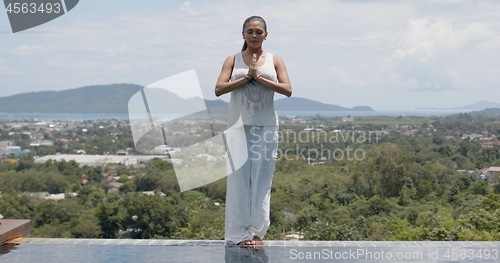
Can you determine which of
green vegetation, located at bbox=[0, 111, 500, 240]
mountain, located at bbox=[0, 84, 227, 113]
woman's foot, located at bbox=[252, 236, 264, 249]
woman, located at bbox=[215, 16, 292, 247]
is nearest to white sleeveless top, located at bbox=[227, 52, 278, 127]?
woman, located at bbox=[215, 16, 292, 247]

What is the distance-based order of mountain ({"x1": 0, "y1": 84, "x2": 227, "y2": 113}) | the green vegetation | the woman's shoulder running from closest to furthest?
the woman's shoulder, the green vegetation, mountain ({"x1": 0, "y1": 84, "x2": 227, "y2": 113})

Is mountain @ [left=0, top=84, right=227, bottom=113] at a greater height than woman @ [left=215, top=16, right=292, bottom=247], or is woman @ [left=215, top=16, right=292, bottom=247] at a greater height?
mountain @ [left=0, top=84, right=227, bottom=113]

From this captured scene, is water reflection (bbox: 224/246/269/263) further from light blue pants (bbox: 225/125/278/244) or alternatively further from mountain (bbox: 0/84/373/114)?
mountain (bbox: 0/84/373/114)

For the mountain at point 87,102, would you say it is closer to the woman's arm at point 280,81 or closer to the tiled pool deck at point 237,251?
the tiled pool deck at point 237,251

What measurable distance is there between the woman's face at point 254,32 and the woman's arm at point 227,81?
0.58 feet

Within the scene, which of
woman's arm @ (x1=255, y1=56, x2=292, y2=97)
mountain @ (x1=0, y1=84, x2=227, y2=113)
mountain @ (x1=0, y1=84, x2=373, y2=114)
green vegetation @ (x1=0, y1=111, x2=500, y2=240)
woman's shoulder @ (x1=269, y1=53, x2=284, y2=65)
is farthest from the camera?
mountain @ (x1=0, y1=84, x2=227, y2=113)

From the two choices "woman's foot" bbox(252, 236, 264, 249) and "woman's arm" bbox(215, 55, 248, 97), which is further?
"woman's foot" bbox(252, 236, 264, 249)

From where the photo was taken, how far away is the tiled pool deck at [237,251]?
10.8ft

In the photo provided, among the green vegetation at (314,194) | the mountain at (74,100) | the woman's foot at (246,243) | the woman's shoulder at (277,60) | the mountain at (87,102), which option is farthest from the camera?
the mountain at (74,100)

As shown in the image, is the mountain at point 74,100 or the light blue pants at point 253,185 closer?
the light blue pants at point 253,185

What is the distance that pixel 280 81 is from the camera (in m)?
3.24

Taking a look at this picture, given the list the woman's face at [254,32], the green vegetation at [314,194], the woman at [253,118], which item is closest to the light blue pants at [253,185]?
the woman at [253,118]

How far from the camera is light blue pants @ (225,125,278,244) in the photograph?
10.8ft

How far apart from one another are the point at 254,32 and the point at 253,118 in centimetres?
50
